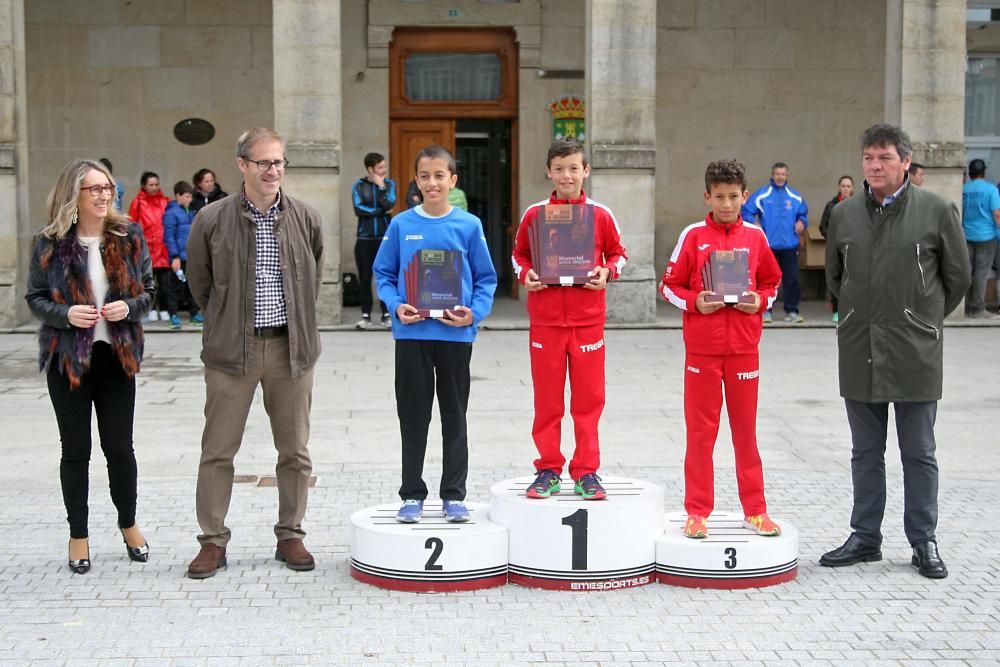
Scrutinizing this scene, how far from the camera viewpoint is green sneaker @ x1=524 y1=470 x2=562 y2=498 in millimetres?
6477

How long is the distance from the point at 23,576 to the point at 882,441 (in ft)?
13.2

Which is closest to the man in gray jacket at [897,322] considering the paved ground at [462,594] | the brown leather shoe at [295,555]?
the paved ground at [462,594]

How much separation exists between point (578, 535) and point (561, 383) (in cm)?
76

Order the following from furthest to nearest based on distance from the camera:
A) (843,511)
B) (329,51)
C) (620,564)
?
1. (329,51)
2. (843,511)
3. (620,564)

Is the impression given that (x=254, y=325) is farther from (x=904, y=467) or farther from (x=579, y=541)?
(x=904, y=467)

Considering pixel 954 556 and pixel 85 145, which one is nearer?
pixel 954 556

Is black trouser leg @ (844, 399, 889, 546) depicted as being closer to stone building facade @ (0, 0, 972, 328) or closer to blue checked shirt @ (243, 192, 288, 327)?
blue checked shirt @ (243, 192, 288, 327)

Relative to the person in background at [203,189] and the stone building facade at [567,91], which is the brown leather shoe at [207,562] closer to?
the stone building facade at [567,91]

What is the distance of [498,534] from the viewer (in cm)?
631

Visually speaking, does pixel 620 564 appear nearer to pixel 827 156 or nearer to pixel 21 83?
pixel 21 83

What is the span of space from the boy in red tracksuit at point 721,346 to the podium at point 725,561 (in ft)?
0.40

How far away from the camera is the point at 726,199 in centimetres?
653

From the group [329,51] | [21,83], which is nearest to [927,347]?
[329,51]

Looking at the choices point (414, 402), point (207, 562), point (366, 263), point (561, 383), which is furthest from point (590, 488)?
point (366, 263)
